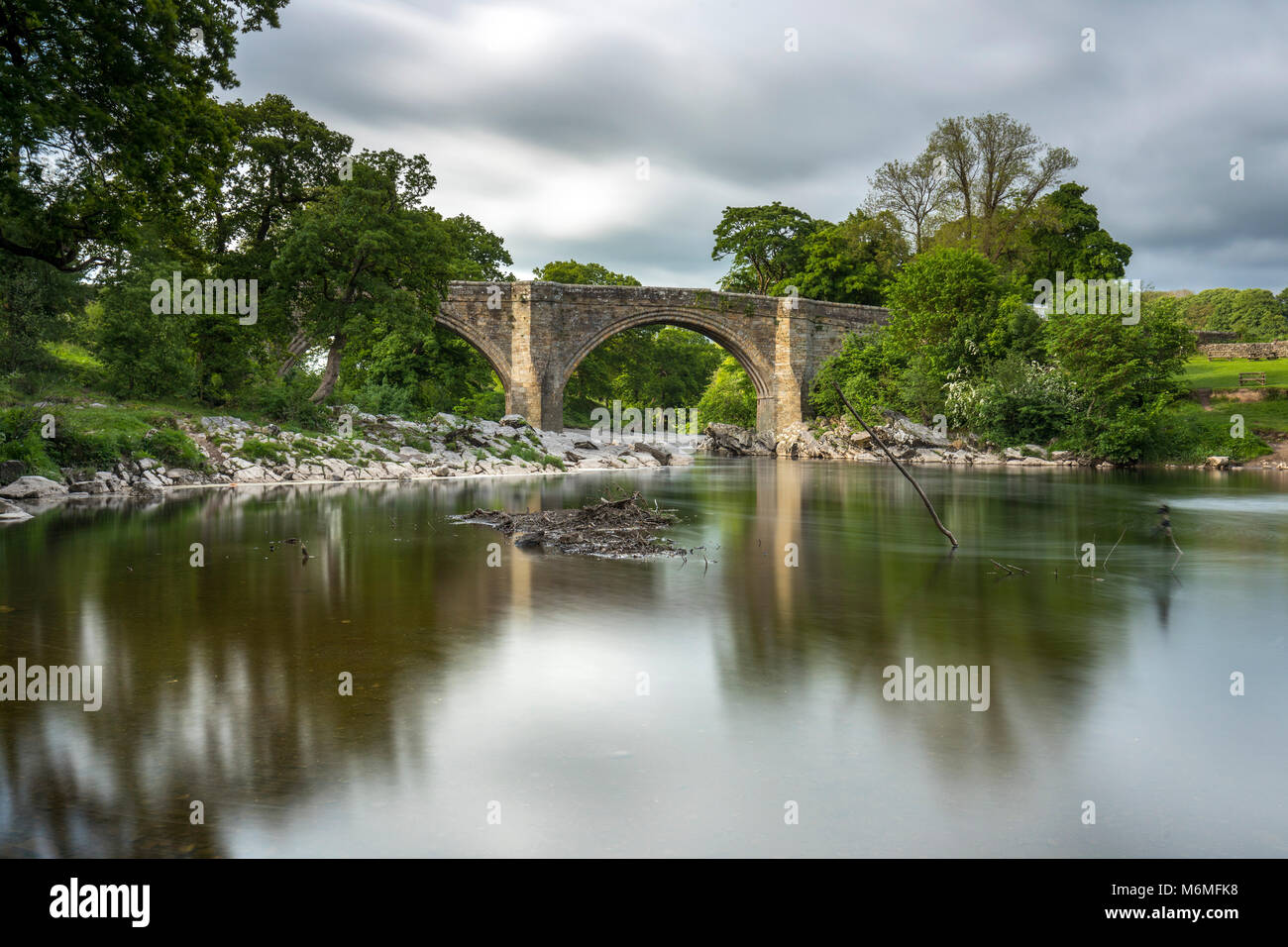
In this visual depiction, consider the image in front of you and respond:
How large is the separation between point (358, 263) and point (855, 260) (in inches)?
1455

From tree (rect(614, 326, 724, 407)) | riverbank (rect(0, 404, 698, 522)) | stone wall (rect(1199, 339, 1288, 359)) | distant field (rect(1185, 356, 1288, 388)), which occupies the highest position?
tree (rect(614, 326, 724, 407))

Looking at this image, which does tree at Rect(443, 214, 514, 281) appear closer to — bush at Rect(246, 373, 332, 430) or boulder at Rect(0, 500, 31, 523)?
bush at Rect(246, 373, 332, 430)

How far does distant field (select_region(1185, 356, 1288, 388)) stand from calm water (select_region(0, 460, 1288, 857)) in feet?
118

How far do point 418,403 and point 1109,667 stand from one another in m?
34.4

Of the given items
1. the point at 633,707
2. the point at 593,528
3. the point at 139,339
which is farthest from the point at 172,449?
the point at 633,707

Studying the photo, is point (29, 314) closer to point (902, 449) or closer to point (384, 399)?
point (384, 399)

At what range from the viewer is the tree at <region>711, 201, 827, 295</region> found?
5753cm

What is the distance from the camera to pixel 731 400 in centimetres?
6631

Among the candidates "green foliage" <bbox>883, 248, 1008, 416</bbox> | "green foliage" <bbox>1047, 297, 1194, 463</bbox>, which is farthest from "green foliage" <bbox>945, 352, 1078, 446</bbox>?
"green foliage" <bbox>883, 248, 1008, 416</bbox>

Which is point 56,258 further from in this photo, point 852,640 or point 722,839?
point 722,839

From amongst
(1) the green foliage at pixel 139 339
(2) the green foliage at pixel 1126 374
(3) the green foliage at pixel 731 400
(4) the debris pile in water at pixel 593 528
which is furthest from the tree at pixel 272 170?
(3) the green foliage at pixel 731 400

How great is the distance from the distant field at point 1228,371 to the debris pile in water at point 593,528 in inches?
1337

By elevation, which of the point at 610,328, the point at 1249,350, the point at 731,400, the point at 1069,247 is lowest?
the point at 731,400
